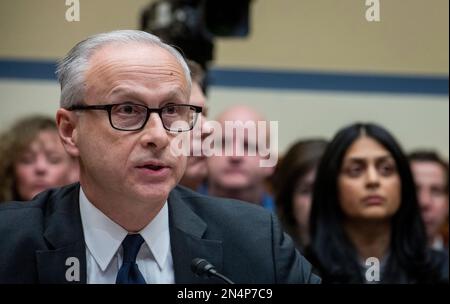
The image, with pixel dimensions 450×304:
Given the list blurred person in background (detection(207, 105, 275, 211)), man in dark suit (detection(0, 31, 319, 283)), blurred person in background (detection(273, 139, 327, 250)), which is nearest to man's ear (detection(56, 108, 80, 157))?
man in dark suit (detection(0, 31, 319, 283))

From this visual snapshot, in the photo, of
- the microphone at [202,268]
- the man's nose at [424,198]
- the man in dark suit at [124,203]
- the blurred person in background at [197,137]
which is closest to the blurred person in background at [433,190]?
the man's nose at [424,198]

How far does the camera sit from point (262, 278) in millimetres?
1864

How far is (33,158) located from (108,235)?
1.40 feet

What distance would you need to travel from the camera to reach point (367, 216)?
2.24 meters

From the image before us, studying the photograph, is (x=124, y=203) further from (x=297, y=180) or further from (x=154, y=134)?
(x=297, y=180)

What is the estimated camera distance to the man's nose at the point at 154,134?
5.71 ft

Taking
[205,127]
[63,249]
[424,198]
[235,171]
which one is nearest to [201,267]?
[63,249]

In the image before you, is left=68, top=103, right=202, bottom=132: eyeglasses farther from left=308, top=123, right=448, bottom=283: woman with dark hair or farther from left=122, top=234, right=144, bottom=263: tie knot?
left=308, top=123, right=448, bottom=283: woman with dark hair

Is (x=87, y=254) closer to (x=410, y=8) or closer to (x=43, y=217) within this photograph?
(x=43, y=217)

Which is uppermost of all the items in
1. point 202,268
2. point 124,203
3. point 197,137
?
point 197,137

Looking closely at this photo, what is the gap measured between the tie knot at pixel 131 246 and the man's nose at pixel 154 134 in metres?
0.20

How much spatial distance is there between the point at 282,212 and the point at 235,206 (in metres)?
0.51

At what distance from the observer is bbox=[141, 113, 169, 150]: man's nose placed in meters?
1.74

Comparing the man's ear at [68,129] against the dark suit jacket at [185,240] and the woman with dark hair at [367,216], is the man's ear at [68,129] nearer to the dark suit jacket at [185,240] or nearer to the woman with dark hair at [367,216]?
the dark suit jacket at [185,240]
